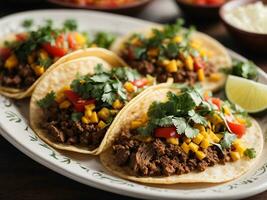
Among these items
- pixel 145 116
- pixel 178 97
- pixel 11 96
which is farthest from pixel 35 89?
pixel 178 97

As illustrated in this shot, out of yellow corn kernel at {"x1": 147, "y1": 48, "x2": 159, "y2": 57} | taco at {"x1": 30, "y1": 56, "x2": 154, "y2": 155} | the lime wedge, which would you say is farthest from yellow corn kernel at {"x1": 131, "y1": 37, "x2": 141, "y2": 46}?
the lime wedge

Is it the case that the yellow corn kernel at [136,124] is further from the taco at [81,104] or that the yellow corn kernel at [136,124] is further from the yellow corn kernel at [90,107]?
the yellow corn kernel at [90,107]

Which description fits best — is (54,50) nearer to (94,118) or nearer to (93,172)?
(94,118)

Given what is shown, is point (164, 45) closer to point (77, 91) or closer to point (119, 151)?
point (77, 91)

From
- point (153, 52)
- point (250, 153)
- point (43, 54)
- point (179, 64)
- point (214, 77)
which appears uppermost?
point (43, 54)

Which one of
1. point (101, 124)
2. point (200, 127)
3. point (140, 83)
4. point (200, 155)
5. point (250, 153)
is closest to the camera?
point (200, 155)

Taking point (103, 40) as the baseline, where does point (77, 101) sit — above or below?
above

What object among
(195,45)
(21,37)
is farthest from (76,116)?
(195,45)

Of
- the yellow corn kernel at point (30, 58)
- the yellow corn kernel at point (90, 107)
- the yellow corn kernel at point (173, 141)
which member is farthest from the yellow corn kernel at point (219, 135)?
the yellow corn kernel at point (30, 58)
